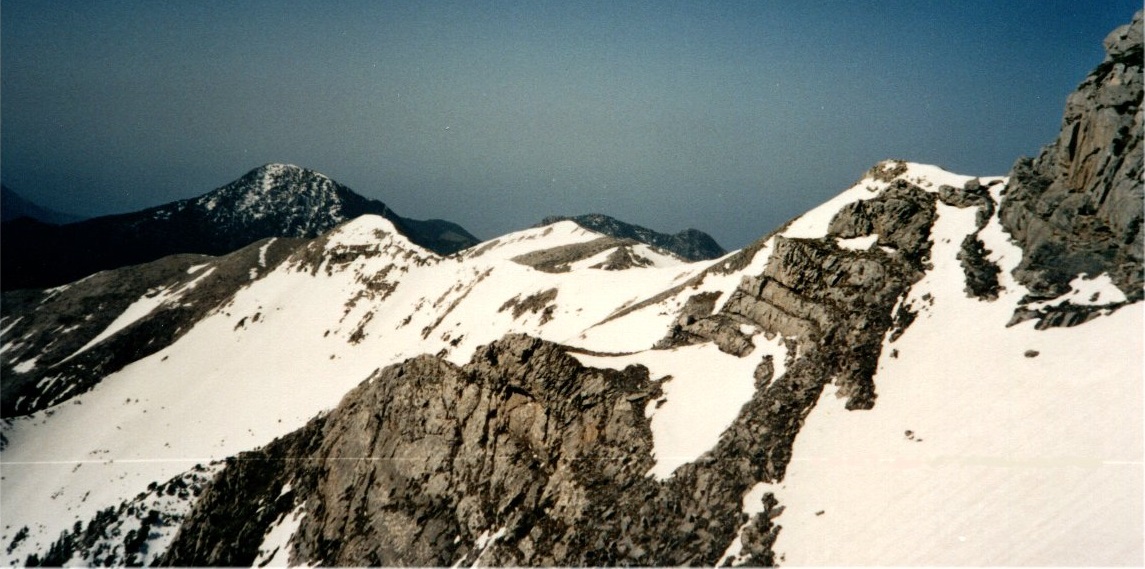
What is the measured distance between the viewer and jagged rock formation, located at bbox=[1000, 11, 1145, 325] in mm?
20094

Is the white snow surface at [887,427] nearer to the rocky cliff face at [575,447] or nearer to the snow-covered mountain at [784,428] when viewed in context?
the snow-covered mountain at [784,428]

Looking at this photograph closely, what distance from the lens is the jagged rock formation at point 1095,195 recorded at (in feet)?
65.9

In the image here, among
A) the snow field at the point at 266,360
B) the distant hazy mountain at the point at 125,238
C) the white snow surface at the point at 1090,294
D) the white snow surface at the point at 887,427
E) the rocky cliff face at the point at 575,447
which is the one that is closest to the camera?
the white snow surface at the point at 887,427

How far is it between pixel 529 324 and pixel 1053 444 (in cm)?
4293

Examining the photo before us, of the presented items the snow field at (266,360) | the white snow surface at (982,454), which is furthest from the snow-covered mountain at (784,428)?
the snow field at (266,360)

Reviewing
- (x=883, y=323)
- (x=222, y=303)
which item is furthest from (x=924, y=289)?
(x=222, y=303)

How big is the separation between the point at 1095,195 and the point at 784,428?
1682cm

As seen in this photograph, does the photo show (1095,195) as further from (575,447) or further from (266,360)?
(266,360)

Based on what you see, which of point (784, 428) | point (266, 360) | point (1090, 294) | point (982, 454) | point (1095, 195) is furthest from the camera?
point (266, 360)

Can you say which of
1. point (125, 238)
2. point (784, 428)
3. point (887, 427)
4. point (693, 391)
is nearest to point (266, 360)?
point (693, 391)

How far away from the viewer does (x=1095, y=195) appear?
2208cm

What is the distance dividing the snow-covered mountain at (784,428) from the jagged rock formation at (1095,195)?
0.10 m

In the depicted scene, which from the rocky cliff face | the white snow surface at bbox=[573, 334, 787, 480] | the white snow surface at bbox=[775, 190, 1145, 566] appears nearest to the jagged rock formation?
the white snow surface at bbox=[775, 190, 1145, 566]

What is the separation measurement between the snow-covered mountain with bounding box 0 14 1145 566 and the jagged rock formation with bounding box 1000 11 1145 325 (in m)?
0.10
